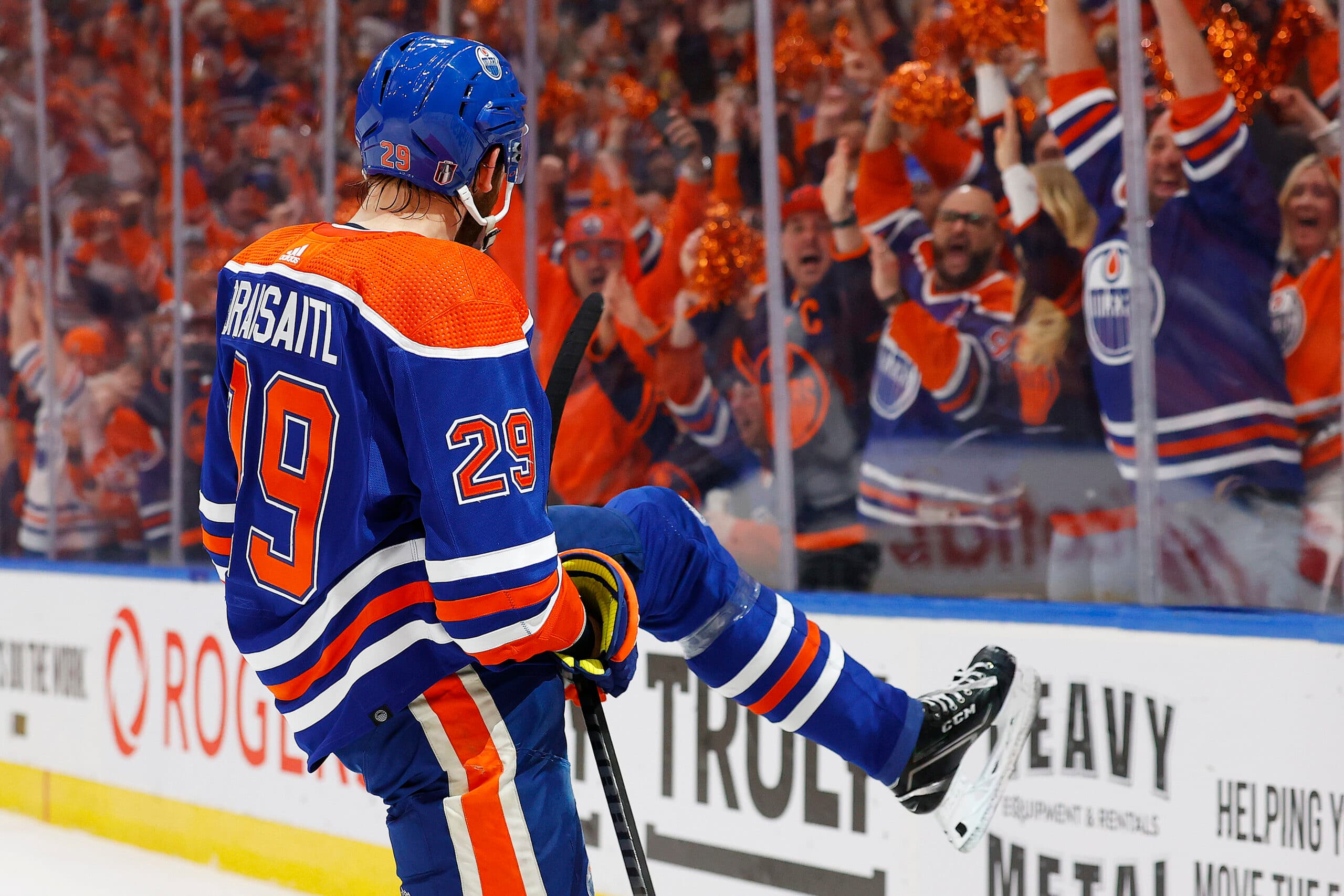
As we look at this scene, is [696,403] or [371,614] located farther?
[696,403]

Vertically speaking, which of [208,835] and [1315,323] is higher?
[1315,323]

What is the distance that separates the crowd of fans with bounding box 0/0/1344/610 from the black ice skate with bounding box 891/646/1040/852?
553mm

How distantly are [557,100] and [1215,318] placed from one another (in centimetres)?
189

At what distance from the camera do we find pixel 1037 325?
2.91m

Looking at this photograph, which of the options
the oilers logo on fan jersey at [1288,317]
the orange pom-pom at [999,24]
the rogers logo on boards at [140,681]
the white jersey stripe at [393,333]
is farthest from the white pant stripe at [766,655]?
the rogers logo on boards at [140,681]

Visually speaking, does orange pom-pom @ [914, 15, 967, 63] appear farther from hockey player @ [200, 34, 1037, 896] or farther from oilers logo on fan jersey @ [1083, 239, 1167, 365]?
hockey player @ [200, 34, 1037, 896]

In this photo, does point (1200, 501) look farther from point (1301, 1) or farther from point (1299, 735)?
point (1301, 1)

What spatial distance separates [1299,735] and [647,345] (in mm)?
1915

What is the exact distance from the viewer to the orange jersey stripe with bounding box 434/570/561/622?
142cm

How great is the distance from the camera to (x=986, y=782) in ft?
6.42

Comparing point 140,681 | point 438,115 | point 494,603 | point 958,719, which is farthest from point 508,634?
point 140,681

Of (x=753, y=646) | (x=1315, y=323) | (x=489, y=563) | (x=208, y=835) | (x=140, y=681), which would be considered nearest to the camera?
(x=489, y=563)

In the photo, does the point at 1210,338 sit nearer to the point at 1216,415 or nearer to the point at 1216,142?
the point at 1216,415

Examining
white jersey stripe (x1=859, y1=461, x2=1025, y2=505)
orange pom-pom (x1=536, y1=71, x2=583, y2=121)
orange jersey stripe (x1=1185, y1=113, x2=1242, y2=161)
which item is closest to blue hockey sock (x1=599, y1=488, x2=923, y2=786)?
white jersey stripe (x1=859, y1=461, x2=1025, y2=505)
